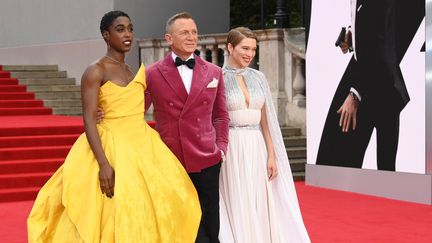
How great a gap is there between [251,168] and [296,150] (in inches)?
283

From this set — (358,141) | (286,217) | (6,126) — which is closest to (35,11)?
(6,126)

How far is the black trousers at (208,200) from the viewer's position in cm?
520

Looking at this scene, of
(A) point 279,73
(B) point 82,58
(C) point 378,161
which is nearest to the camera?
(C) point 378,161

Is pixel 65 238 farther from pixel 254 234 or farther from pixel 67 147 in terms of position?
pixel 67 147

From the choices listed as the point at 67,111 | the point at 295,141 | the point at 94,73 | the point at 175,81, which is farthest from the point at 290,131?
the point at 94,73

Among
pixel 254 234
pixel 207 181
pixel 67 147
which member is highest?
pixel 207 181

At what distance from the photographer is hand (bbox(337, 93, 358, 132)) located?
1062 centimetres

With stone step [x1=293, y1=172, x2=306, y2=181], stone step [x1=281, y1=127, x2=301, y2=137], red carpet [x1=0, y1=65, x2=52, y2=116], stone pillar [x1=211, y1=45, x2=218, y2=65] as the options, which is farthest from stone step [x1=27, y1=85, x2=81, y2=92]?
stone step [x1=293, y1=172, x2=306, y2=181]

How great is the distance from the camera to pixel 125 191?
4773mm

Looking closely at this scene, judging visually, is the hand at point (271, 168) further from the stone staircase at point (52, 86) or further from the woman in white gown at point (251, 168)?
the stone staircase at point (52, 86)

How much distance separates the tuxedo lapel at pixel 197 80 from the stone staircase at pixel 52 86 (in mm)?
12089

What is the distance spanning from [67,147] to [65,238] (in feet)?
25.3

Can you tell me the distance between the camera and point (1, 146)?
489 inches

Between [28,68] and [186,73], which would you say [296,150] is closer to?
[186,73]
